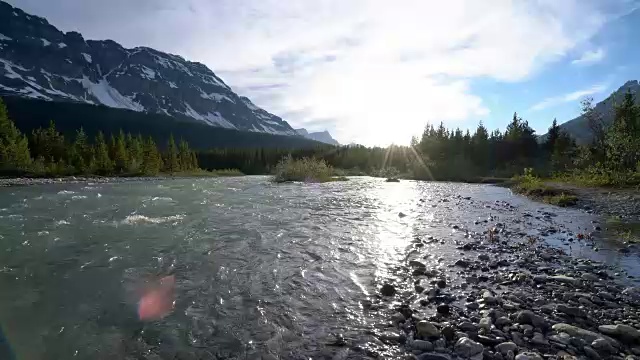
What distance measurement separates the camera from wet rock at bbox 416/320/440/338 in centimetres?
598

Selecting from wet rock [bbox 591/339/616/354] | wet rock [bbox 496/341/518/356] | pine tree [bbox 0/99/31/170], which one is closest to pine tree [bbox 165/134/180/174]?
pine tree [bbox 0/99/31/170]

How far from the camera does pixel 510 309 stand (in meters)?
7.01

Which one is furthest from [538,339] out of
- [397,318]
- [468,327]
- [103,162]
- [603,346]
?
[103,162]

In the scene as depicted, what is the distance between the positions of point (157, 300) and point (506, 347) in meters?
6.94

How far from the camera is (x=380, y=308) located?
7250 millimetres

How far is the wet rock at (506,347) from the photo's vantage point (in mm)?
5426

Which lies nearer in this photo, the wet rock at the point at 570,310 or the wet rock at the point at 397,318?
the wet rock at the point at 397,318

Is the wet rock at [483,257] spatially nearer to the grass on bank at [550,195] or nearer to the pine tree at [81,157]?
the grass on bank at [550,195]

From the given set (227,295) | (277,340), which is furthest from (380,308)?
(227,295)

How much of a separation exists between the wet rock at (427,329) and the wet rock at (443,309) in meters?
0.80

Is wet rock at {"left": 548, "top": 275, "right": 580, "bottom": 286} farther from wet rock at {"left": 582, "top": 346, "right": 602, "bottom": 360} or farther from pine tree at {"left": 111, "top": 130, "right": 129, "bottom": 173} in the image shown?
pine tree at {"left": 111, "top": 130, "right": 129, "bottom": 173}

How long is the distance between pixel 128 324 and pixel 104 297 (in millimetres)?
1705

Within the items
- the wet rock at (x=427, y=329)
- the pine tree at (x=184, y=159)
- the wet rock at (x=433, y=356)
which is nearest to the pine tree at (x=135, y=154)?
the pine tree at (x=184, y=159)

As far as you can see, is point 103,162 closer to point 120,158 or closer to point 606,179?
point 120,158
